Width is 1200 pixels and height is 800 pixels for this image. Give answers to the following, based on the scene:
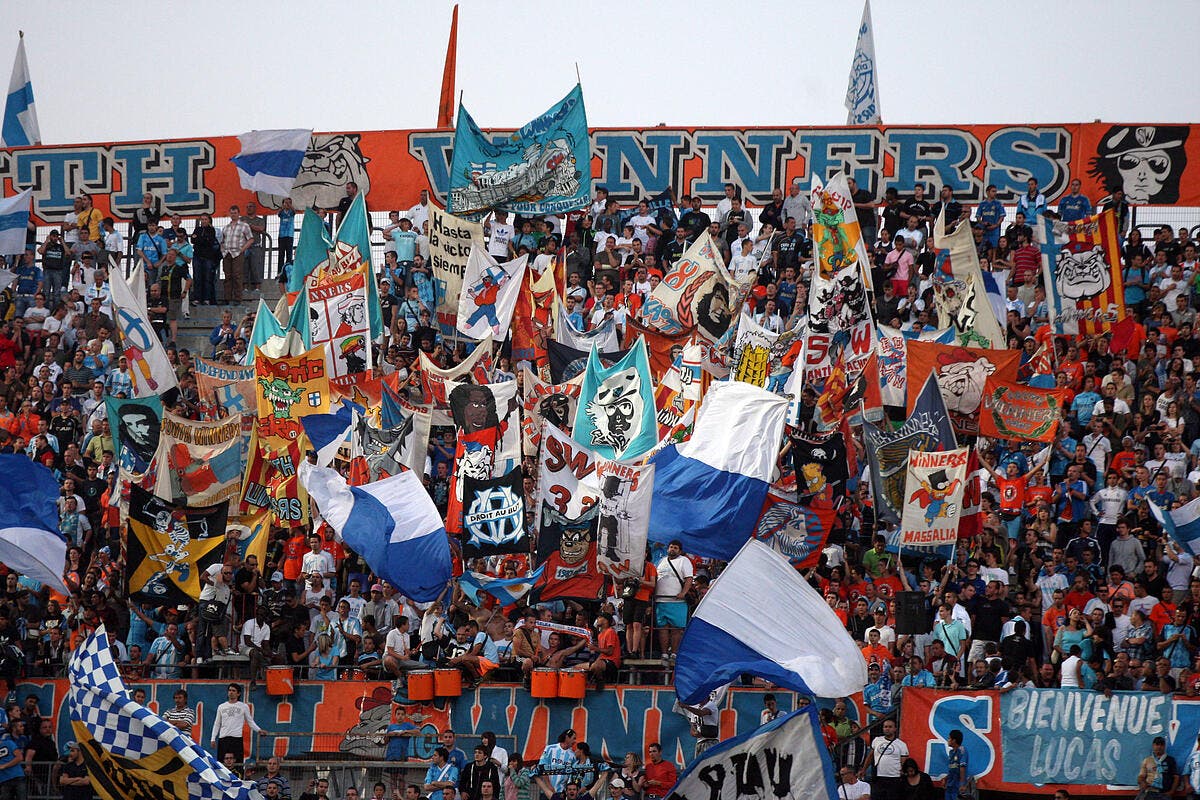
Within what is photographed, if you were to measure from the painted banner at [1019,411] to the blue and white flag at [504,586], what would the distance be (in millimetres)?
6518

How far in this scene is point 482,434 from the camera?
2319 centimetres

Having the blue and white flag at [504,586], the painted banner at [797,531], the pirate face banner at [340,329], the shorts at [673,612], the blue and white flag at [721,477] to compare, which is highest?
the pirate face banner at [340,329]

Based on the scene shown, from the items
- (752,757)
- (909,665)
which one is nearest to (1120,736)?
(909,665)

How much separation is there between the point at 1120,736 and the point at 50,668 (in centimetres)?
1226

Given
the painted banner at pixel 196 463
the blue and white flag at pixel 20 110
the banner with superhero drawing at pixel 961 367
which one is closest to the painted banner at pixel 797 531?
the banner with superhero drawing at pixel 961 367

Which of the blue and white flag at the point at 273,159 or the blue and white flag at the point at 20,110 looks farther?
the blue and white flag at the point at 20,110

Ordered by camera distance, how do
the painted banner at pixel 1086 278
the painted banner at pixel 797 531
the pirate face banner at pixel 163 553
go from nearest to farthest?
the painted banner at pixel 797 531 < the pirate face banner at pixel 163 553 < the painted banner at pixel 1086 278

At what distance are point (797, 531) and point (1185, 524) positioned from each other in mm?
4454

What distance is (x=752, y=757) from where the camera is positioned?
1702 centimetres

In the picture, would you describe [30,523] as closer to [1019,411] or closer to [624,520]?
[624,520]

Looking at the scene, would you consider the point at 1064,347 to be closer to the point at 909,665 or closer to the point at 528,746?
the point at 909,665

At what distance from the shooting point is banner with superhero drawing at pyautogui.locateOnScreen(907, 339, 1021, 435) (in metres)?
25.0

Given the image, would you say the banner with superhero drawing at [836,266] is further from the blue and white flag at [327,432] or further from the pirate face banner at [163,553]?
the pirate face banner at [163,553]

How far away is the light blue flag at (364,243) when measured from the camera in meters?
28.1
